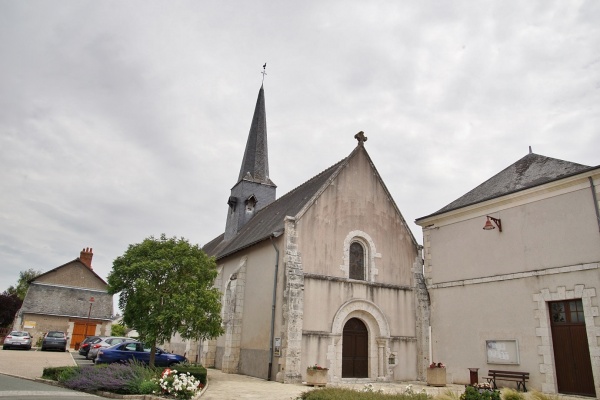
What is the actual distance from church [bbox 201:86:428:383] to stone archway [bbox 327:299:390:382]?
0.04 m

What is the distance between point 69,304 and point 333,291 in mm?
25915

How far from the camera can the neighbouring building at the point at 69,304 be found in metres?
30.8

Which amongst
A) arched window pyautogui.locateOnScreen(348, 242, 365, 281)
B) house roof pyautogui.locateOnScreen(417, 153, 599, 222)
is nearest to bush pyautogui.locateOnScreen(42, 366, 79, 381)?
arched window pyautogui.locateOnScreen(348, 242, 365, 281)

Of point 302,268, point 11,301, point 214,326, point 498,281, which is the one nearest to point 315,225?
point 302,268

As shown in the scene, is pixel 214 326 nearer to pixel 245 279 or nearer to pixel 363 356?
pixel 245 279

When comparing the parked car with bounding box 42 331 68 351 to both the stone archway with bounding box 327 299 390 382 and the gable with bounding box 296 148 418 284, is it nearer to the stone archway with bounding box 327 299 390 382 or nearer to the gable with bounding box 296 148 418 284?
the gable with bounding box 296 148 418 284

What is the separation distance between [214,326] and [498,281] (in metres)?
9.18

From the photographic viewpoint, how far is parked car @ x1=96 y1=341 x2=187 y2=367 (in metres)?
15.0

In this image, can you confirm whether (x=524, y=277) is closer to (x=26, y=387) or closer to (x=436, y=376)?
(x=436, y=376)

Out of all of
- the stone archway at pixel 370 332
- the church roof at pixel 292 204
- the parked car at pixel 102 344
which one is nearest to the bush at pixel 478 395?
the stone archway at pixel 370 332

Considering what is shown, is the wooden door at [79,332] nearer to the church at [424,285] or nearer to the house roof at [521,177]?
the church at [424,285]

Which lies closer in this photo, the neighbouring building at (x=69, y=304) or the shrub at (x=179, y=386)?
the shrub at (x=179, y=386)

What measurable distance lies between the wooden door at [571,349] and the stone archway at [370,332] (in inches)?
216

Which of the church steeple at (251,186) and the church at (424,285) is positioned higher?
the church steeple at (251,186)
